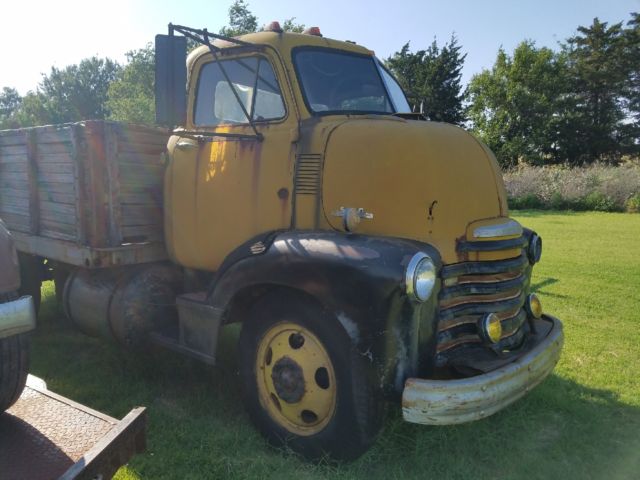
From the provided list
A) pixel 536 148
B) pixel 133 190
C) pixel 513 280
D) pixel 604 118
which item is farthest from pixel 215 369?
pixel 604 118

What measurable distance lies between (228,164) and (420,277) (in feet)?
5.71

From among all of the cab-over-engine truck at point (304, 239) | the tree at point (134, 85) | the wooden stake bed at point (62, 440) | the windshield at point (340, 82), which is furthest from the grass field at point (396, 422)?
the tree at point (134, 85)

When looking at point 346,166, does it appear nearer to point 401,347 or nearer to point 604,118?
point 401,347

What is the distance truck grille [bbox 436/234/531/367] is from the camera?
116 inches

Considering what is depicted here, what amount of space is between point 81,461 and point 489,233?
8.17 feet

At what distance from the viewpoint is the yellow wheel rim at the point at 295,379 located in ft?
9.55

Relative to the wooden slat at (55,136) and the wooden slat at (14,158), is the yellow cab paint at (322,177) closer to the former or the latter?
the wooden slat at (55,136)

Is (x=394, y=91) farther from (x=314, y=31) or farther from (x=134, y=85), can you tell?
(x=134, y=85)

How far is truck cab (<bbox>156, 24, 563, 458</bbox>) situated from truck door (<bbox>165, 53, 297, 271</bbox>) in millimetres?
12

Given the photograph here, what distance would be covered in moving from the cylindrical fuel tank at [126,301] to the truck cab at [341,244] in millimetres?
331

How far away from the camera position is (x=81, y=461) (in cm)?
211

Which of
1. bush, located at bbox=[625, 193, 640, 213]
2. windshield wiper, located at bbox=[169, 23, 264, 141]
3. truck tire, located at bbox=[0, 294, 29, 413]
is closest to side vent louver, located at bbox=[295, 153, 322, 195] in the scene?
windshield wiper, located at bbox=[169, 23, 264, 141]

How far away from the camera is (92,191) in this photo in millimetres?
3898

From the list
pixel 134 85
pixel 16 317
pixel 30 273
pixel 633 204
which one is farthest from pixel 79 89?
pixel 16 317
